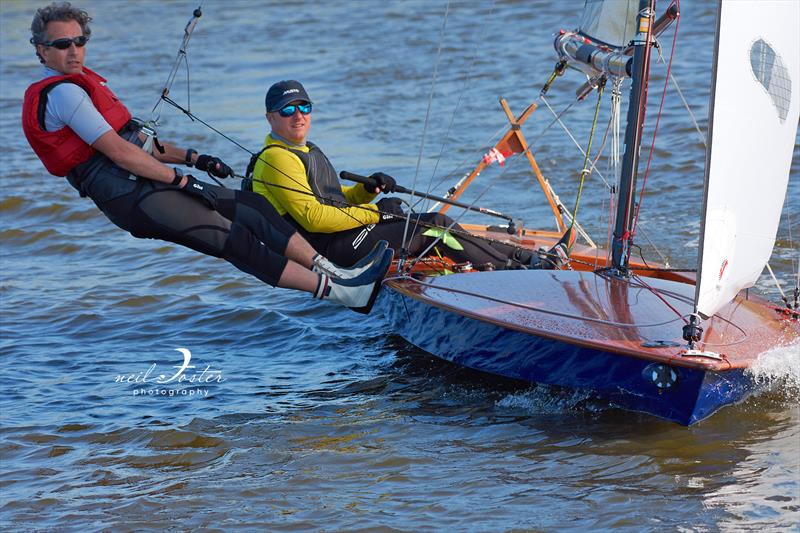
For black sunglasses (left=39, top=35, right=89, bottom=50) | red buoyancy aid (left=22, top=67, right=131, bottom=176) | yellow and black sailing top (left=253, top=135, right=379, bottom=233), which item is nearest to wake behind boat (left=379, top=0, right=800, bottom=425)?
yellow and black sailing top (left=253, top=135, right=379, bottom=233)

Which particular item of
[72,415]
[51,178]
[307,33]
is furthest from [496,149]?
[307,33]

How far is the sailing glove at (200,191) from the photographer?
4.95 metres

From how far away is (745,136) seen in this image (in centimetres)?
420

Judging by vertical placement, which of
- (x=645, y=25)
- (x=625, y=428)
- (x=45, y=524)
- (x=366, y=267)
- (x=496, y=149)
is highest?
(x=645, y=25)

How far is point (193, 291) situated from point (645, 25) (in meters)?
3.53

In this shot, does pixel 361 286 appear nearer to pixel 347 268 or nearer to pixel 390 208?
pixel 347 268

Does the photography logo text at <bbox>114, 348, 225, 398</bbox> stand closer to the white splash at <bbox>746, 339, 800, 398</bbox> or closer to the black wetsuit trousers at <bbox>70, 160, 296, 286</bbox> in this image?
the black wetsuit trousers at <bbox>70, 160, 296, 286</bbox>

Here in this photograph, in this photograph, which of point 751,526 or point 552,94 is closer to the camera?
point 751,526

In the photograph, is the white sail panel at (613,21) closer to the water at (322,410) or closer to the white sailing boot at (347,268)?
the water at (322,410)

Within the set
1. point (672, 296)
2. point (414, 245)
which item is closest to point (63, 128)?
point (414, 245)

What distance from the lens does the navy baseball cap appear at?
535 cm

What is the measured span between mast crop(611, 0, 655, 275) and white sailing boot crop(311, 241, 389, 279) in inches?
42.3

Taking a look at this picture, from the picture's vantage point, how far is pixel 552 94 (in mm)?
11562

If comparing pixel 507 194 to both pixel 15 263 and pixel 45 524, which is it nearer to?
pixel 15 263
